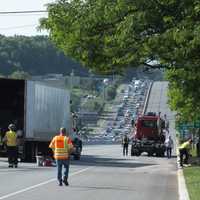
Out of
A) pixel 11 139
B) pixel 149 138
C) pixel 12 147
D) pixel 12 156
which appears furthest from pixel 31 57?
pixel 12 156

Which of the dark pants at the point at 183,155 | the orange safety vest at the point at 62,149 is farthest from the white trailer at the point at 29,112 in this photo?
the orange safety vest at the point at 62,149

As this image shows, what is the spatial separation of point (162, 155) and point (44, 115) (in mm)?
20873

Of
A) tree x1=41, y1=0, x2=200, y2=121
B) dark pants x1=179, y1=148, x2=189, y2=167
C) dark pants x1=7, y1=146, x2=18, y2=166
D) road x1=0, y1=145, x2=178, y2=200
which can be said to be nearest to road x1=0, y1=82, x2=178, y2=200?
road x1=0, y1=145, x2=178, y2=200

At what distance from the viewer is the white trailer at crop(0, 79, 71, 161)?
38.2 meters

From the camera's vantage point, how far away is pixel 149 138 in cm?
6003

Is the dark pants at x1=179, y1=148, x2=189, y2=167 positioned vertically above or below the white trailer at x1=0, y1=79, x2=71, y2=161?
below

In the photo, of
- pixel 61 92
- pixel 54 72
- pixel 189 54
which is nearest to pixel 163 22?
pixel 189 54

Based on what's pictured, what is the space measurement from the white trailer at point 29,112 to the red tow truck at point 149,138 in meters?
18.6

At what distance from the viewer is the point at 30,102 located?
3812 centimetres

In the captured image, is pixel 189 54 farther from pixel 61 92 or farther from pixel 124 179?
pixel 61 92

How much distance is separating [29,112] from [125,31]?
15840 mm

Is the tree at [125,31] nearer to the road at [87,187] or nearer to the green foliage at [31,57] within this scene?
the road at [87,187]

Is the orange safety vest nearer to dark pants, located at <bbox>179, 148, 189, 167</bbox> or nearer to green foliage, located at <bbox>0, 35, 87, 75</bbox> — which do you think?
dark pants, located at <bbox>179, 148, 189, 167</bbox>

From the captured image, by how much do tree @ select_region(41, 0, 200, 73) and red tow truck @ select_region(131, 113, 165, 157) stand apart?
28.6 metres
